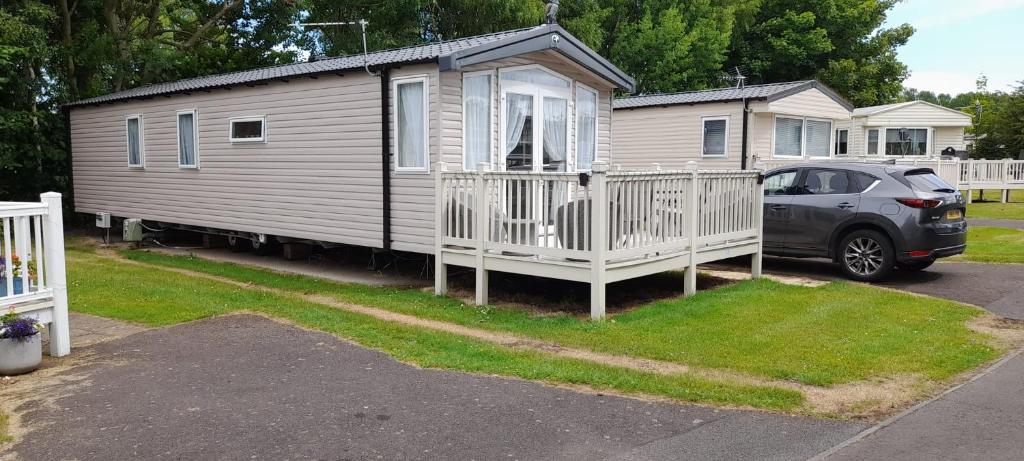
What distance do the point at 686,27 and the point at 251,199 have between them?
2427cm

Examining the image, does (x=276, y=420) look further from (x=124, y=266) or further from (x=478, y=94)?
(x=124, y=266)

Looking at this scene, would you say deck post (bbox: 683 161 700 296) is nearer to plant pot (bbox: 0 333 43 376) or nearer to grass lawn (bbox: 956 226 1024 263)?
grass lawn (bbox: 956 226 1024 263)

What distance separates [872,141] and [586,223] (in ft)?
Answer: 77.8

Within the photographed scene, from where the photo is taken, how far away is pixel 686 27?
32156 millimetres

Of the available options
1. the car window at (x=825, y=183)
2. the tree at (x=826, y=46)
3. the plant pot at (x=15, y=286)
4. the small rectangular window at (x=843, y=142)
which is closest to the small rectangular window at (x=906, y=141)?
the small rectangular window at (x=843, y=142)

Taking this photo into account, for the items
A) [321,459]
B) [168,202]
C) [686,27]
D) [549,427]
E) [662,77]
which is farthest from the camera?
[686,27]

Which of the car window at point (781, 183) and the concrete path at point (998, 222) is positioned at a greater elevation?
the car window at point (781, 183)

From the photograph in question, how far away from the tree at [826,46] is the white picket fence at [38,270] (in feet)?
108

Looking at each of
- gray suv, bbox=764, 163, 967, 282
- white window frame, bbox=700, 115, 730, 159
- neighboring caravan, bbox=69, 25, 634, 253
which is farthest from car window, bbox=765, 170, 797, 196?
white window frame, bbox=700, 115, 730, 159

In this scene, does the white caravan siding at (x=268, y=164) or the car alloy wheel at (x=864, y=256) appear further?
the white caravan siding at (x=268, y=164)

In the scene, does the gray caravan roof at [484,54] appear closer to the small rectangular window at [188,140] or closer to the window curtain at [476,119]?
the window curtain at [476,119]

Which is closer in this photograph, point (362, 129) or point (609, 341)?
point (609, 341)

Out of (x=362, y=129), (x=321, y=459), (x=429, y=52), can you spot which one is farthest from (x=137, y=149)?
(x=321, y=459)

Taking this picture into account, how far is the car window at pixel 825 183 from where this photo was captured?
9977 millimetres
